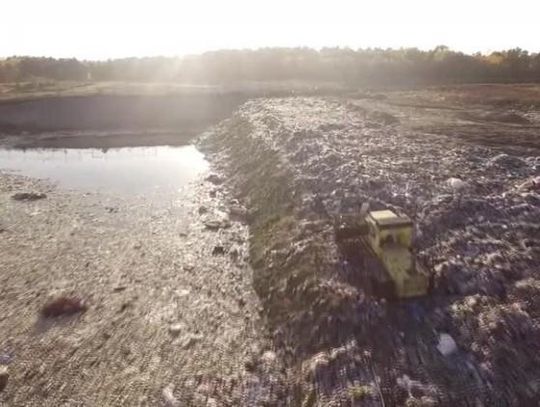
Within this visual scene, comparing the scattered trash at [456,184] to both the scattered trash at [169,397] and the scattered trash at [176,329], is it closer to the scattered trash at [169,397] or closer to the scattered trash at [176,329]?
the scattered trash at [176,329]

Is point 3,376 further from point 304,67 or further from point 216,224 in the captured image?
point 304,67

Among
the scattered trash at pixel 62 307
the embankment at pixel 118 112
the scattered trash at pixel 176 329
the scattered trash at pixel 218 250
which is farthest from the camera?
the embankment at pixel 118 112

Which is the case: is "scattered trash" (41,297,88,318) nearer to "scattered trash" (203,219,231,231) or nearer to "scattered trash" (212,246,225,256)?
"scattered trash" (212,246,225,256)

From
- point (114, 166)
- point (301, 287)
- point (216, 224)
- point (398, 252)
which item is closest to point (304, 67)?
point (114, 166)

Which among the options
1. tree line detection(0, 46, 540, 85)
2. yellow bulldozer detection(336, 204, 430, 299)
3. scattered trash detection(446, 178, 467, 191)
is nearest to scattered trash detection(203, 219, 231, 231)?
yellow bulldozer detection(336, 204, 430, 299)

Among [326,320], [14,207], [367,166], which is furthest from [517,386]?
[14,207]

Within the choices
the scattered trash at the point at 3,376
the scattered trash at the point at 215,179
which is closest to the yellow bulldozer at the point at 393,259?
the scattered trash at the point at 3,376
